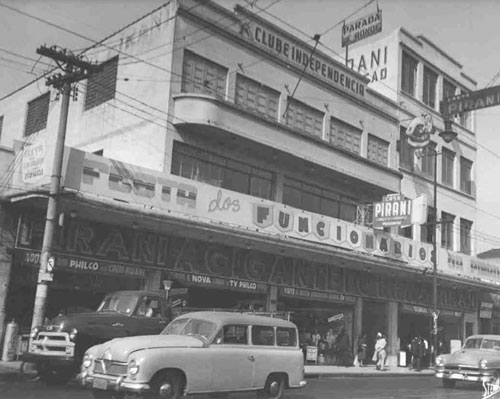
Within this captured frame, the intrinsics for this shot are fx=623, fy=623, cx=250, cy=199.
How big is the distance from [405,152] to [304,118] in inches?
377

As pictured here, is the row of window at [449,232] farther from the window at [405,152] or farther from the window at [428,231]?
the window at [405,152]

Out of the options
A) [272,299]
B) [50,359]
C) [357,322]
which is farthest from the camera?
[357,322]

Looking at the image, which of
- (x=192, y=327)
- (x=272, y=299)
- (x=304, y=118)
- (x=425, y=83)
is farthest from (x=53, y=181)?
(x=425, y=83)

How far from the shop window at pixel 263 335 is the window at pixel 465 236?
2963 centimetres

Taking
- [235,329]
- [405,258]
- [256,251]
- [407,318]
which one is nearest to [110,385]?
[235,329]

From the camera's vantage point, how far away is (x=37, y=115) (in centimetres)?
3094

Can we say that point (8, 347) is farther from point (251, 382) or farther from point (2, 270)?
point (251, 382)

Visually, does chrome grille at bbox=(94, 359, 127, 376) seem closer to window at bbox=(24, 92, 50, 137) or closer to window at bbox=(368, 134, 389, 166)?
window at bbox=(24, 92, 50, 137)

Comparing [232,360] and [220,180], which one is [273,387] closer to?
[232,360]

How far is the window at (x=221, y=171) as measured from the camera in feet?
76.8

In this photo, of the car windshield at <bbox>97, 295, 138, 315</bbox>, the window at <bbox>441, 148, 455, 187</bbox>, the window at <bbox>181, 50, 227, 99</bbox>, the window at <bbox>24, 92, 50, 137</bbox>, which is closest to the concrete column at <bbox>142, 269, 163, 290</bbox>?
the car windshield at <bbox>97, 295, 138, 315</bbox>

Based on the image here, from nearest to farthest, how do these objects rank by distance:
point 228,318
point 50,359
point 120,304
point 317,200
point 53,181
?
point 228,318
point 50,359
point 120,304
point 53,181
point 317,200

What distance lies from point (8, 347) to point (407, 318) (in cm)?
2217

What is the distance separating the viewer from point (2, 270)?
18344mm
